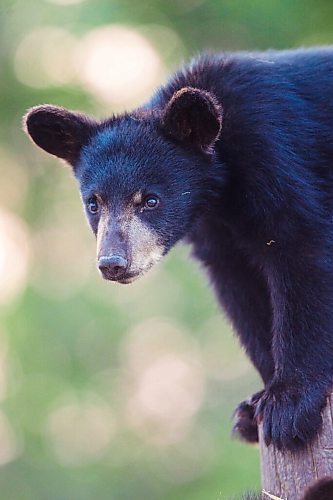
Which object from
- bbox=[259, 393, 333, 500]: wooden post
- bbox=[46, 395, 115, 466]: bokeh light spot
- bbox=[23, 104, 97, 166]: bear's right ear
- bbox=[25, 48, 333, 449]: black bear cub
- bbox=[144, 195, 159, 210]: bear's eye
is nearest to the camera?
bbox=[259, 393, 333, 500]: wooden post

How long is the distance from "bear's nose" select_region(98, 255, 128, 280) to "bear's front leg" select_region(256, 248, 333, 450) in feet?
2.45

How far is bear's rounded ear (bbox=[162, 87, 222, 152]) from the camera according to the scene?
559cm

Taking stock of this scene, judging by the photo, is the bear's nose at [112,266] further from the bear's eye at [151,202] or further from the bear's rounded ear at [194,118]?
the bear's rounded ear at [194,118]

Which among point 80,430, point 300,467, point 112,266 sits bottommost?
point 80,430

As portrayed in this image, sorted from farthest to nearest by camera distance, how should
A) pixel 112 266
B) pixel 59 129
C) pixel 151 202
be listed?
pixel 59 129
pixel 151 202
pixel 112 266

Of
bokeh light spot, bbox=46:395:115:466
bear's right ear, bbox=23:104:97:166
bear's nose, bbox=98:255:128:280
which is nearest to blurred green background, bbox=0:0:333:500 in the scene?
bokeh light spot, bbox=46:395:115:466

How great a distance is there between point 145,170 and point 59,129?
61 cm

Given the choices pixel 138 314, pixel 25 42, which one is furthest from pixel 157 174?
pixel 138 314

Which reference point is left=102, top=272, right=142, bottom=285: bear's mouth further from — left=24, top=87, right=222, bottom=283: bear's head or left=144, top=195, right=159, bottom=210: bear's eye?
left=144, top=195, right=159, bottom=210: bear's eye

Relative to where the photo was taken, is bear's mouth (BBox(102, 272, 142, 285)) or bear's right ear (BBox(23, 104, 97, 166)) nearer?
bear's mouth (BBox(102, 272, 142, 285))

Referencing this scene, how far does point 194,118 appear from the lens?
5660 millimetres

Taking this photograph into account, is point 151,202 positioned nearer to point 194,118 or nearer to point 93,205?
point 93,205

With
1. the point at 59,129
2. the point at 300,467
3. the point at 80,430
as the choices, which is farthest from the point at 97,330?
the point at 300,467

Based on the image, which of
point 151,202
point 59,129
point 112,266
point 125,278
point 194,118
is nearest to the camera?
point 112,266
